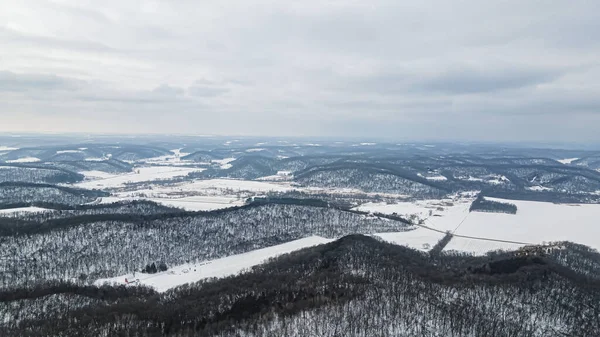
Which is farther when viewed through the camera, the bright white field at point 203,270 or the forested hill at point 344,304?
the bright white field at point 203,270

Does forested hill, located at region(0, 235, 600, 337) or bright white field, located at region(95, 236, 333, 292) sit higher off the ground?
forested hill, located at region(0, 235, 600, 337)

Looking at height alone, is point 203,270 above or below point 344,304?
below

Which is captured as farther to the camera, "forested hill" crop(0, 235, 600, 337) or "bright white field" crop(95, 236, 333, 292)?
"bright white field" crop(95, 236, 333, 292)

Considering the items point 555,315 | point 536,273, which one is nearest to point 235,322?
point 555,315

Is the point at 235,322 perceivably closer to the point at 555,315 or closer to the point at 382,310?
the point at 382,310

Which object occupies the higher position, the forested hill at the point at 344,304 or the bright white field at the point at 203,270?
the forested hill at the point at 344,304
